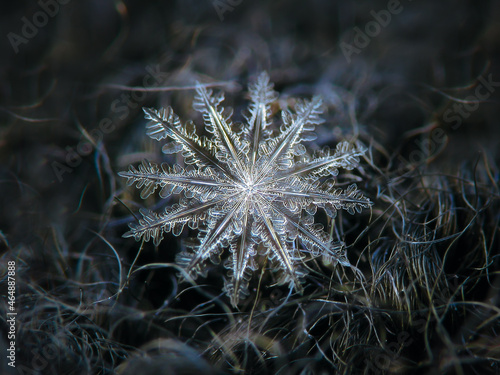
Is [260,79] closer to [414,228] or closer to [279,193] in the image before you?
[279,193]

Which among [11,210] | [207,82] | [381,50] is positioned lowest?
[11,210]

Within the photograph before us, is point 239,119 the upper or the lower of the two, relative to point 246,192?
upper

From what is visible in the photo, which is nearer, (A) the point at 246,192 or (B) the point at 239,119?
(A) the point at 246,192

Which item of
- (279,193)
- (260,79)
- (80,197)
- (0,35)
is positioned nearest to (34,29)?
(0,35)
